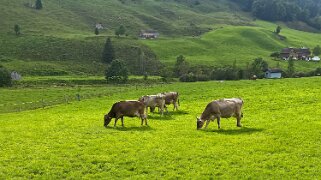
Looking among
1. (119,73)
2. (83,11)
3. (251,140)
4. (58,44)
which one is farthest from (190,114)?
(83,11)

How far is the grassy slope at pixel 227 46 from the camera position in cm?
14012

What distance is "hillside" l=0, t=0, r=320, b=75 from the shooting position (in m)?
129

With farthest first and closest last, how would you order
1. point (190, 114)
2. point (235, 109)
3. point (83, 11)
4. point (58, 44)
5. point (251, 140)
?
point (83, 11), point (58, 44), point (190, 114), point (235, 109), point (251, 140)

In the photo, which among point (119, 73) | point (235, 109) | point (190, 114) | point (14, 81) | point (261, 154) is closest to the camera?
point (261, 154)

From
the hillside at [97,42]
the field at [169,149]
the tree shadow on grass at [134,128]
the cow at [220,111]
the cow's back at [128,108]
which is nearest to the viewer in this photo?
the field at [169,149]

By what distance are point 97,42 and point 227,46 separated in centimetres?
5220

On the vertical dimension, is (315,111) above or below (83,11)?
below

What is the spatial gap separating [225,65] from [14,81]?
218ft

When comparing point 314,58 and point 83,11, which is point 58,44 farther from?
point 314,58

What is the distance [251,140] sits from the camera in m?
22.2

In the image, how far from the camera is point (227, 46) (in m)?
161

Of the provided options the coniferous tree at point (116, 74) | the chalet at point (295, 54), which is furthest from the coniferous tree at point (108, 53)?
the chalet at point (295, 54)

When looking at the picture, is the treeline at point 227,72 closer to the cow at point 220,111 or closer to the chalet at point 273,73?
the chalet at point 273,73

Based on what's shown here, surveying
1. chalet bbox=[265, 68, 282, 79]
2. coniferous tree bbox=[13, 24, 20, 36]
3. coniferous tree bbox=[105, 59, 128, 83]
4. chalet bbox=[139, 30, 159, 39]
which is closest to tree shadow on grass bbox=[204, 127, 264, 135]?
coniferous tree bbox=[105, 59, 128, 83]
